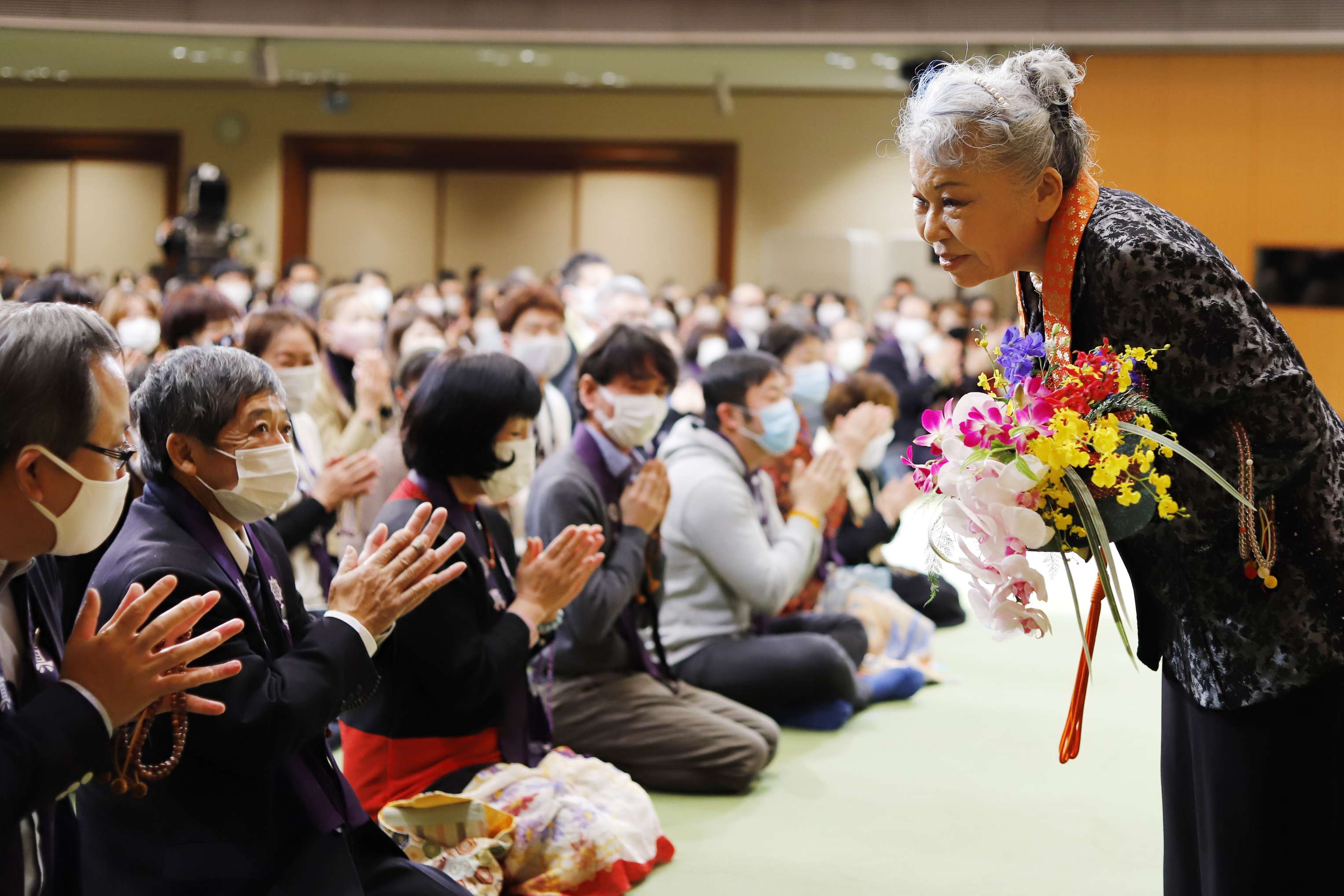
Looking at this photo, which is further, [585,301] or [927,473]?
[585,301]

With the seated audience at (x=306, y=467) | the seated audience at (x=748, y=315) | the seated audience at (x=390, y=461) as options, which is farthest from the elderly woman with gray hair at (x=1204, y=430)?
the seated audience at (x=748, y=315)

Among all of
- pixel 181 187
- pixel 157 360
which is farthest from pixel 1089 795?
pixel 181 187

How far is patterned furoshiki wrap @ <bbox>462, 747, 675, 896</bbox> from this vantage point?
2.68 m

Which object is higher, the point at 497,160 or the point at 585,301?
the point at 497,160

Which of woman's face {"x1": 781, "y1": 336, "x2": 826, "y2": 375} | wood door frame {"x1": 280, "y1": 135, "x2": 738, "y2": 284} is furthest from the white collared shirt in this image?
wood door frame {"x1": 280, "y1": 135, "x2": 738, "y2": 284}

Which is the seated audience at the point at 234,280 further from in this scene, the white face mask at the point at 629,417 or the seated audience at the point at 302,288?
the white face mask at the point at 629,417

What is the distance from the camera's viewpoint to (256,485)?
2.09 meters

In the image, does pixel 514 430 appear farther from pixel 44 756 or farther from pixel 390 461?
Result: pixel 44 756

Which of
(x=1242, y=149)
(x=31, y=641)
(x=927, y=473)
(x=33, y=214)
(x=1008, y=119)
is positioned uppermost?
(x=1242, y=149)

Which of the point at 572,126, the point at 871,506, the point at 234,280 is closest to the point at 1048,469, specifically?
the point at 871,506

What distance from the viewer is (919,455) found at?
8094 mm

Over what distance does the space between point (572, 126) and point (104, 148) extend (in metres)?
5.86

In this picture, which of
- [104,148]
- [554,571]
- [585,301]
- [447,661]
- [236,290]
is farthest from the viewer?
[104,148]

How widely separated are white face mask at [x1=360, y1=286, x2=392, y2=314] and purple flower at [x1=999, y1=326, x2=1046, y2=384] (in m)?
8.90
